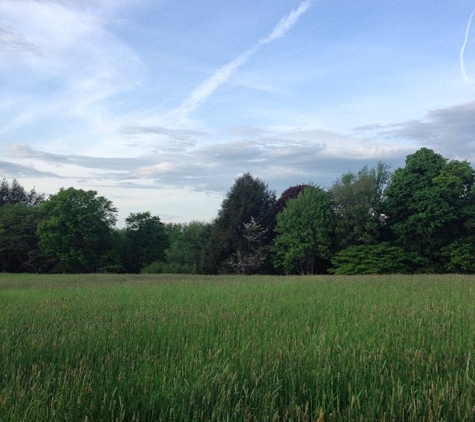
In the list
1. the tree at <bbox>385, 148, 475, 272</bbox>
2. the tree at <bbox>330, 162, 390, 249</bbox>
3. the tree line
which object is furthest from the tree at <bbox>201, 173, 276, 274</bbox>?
the tree at <bbox>385, 148, 475, 272</bbox>

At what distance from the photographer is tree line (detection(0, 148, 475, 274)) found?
39344 mm

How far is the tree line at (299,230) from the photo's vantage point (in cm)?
3934

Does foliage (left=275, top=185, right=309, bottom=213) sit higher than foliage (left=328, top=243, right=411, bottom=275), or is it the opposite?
foliage (left=275, top=185, right=309, bottom=213)

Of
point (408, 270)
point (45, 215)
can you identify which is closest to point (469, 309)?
point (408, 270)

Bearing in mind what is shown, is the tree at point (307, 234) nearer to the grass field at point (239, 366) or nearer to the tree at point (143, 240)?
the tree at point (143, 240)

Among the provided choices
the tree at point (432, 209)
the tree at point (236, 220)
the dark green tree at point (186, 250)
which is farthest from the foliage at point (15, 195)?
the tree at point (432, 209)

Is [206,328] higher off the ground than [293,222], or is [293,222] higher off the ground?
[293,222]

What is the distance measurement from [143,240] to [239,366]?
50.8 metres

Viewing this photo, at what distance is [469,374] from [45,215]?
171ft

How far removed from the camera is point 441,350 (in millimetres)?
5555

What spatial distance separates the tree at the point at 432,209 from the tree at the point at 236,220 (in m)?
13.2

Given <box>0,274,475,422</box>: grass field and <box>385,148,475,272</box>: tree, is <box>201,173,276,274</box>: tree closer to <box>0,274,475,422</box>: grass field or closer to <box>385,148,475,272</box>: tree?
<box>385,148,475,272</box>: tree

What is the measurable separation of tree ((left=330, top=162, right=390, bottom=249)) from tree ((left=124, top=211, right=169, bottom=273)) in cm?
2260

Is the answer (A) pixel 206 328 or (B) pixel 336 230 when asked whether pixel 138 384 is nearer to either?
(A) pixel 206 328
